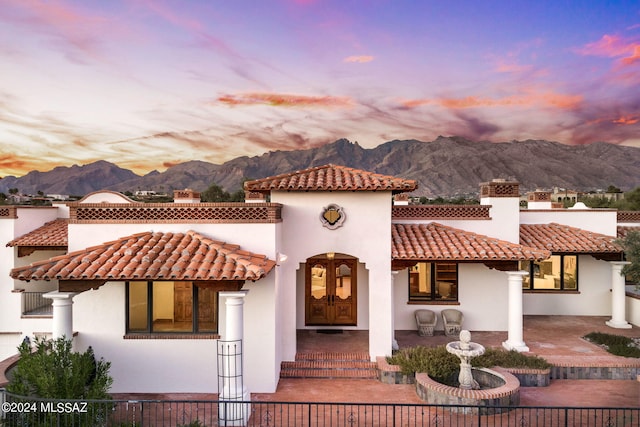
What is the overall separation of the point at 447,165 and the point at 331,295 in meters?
98.1

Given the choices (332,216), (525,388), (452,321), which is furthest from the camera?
(452,321)

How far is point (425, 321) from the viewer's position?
13.3 m

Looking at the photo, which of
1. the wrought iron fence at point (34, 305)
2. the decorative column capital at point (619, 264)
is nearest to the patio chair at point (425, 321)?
the decorative column capital at point (619, 264)

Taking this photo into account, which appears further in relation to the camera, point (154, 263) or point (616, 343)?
point (616, 343)

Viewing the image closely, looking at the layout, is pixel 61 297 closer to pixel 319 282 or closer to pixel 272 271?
pixel 272 271

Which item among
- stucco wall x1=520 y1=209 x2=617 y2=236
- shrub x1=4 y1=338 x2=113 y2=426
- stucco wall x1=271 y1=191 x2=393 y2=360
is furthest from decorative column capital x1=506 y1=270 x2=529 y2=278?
shrub x1=4 y1=338 x2=113 y2=426

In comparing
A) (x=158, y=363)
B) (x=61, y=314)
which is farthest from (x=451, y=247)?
(x=61, y=314)

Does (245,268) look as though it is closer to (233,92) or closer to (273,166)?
(233,92)

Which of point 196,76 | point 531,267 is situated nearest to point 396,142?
point 196,76

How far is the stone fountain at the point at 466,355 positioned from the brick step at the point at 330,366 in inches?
91.2

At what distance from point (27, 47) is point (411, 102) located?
221ft

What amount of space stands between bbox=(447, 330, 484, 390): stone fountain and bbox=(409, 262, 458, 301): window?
4867 mm

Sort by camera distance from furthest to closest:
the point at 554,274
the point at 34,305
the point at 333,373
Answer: the point at 34,305 → the point at 554,274 → the point at 333,373

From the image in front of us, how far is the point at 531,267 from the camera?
15.4m
